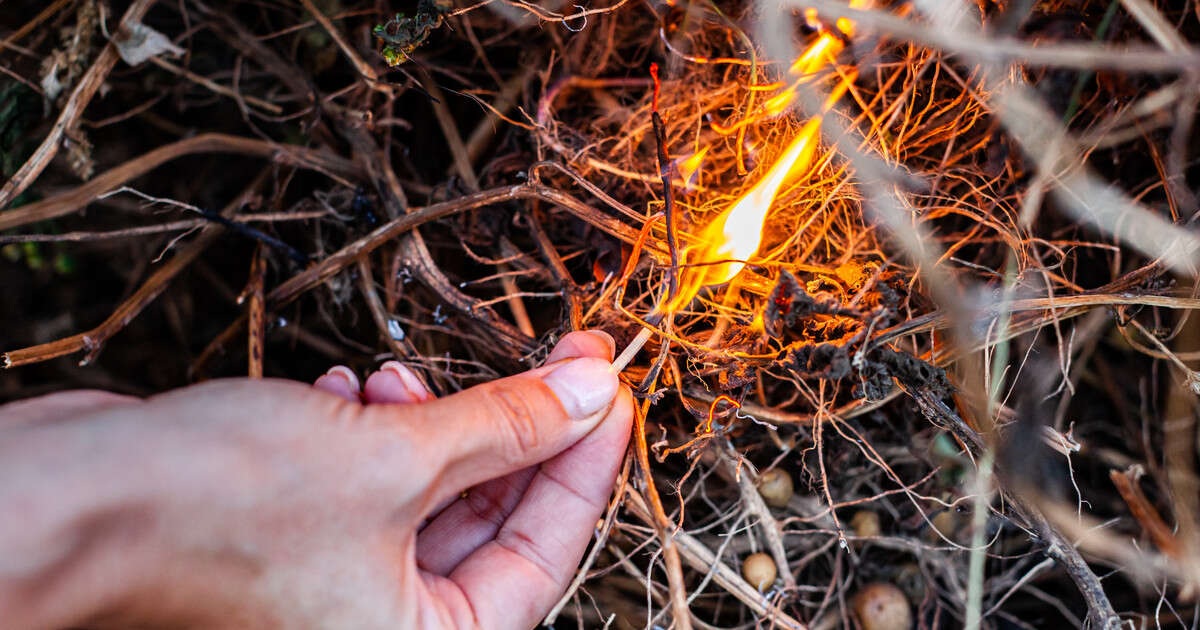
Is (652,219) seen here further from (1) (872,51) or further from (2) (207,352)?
(2) (207,352)

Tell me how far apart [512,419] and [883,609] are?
3.08 ft

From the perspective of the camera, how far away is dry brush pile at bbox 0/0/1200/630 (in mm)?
1117

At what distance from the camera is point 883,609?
1404 mm

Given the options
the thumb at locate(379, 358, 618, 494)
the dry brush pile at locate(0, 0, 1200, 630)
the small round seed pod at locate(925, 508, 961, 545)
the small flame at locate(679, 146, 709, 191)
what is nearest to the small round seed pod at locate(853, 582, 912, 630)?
the dry brush pile at locate(0, 0, 1200, 630)

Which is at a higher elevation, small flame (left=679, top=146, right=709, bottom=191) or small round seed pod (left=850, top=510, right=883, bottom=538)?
small flame (left=679, top=146, right=709, bottom=191)

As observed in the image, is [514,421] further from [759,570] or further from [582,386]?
[759,570]

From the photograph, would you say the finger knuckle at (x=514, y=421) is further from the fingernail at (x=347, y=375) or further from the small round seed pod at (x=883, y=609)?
the small round seed pod at (x=883, y=609)

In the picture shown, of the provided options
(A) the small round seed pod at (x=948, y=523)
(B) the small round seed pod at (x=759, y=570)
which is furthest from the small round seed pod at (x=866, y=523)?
(B) the small round seed pod at (x=759, y=570)

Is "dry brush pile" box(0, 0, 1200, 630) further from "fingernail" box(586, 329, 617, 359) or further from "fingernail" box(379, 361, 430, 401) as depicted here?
"fingernail" box(379, 361, 430, 401)

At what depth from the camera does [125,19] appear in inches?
57.9

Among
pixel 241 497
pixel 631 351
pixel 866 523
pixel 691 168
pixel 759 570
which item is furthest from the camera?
pixel 866 523

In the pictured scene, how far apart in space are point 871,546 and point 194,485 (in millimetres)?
1337

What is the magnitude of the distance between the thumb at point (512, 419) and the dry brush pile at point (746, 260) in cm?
14

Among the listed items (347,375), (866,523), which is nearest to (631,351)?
(347,375)
